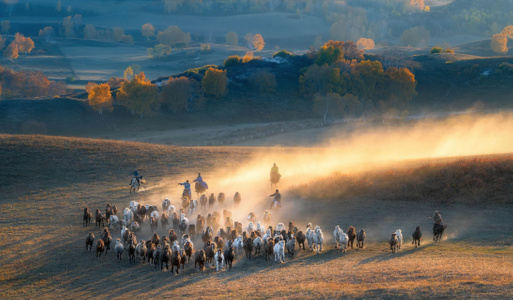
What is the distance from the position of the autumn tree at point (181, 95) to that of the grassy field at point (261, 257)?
60140mm

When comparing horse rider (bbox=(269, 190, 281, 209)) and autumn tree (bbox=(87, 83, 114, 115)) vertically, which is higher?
autumn tree (bbox=(87, 83, 114, 115))

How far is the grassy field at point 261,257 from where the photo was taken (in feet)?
64.2

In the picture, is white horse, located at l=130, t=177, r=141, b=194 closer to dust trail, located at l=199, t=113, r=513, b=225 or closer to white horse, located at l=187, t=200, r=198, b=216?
dust trail, located at l=199, t=113, r=513, b=225

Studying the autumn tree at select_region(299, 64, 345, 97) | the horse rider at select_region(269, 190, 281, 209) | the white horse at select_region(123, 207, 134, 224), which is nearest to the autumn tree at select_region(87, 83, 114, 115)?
the autumn tree at select_region(299, 64, 345, 97)

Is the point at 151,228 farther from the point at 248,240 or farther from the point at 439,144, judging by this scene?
the point at 439,144

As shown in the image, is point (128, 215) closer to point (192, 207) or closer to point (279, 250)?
point (192, 207)

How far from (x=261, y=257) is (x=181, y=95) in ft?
277

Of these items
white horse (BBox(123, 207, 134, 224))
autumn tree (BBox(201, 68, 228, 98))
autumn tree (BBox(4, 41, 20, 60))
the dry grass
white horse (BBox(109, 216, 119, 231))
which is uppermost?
autumn tree (BBox(4, 41, 20, 60))

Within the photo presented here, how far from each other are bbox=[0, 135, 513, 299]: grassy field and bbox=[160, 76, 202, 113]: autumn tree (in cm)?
6014

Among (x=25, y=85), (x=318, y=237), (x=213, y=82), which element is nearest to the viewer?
(x=318, y=237)

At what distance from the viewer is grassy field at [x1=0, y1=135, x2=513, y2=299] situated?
1958 cm

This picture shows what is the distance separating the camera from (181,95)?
106 m

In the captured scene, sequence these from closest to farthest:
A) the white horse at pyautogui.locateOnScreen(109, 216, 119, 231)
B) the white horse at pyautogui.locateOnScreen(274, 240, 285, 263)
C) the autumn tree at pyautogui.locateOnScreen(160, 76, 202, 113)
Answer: the white horse at pyautogui.locateOnScreen(274, 240, 285, 263) < the white horse at pyautogui.locateOnScreen(109, 216, 119, 231) < the autumn tree at pyautogui.locateOnScreen(160, 76, 202, 113)

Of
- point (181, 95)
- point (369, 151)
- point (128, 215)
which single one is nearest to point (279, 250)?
point (128, 215)
